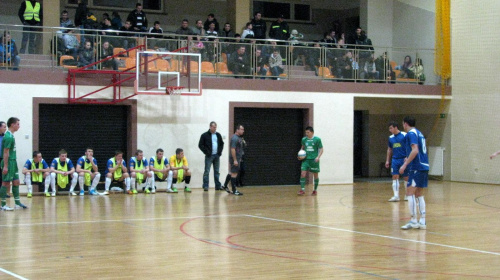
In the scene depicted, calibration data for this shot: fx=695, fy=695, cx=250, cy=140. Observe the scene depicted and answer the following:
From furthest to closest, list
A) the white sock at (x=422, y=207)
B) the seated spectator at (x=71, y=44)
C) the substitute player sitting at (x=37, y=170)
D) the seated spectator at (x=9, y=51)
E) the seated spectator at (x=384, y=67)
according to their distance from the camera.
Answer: the seated spectator at (x=384, y=67)
the seated spectator at (x=71, y=44)
the seated spectator at (x=9, y=51)
the substitute player sitting at (x=37, y=170)
the white sock at (x=422, y=207)

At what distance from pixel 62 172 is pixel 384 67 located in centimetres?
1177

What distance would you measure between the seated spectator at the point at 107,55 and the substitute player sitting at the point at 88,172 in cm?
265

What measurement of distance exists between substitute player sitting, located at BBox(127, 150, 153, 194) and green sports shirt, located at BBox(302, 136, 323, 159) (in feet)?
15.2

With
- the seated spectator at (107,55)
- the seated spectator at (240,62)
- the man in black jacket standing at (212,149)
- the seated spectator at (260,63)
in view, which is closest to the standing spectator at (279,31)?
the seated spectator at (260,63)

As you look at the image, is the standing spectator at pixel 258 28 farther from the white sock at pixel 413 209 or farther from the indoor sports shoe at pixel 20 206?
the white sock at pixel 413 209

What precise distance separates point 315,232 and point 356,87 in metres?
13.0

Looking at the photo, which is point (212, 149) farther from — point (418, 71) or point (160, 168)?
point (418, 71)

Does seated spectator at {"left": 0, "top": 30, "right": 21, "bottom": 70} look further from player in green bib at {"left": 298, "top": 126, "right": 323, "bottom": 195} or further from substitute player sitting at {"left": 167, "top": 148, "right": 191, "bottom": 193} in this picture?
player in green bib at {"left": 298, "top": 126, "right": 323, "bottom": 195}

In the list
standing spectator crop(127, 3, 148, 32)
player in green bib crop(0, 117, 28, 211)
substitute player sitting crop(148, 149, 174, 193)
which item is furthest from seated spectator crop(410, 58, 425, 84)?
player in green bib crop(0, 117, 28, 211)

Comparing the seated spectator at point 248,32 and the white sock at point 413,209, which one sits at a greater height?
the seated spectator at point 248,32

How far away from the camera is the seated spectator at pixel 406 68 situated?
25.0 metres

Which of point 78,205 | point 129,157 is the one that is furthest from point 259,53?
point 78,205

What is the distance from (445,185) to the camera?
23609 millimetres

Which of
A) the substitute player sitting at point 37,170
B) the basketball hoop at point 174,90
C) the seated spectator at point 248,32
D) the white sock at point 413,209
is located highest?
the seated spectator at point 248,32
